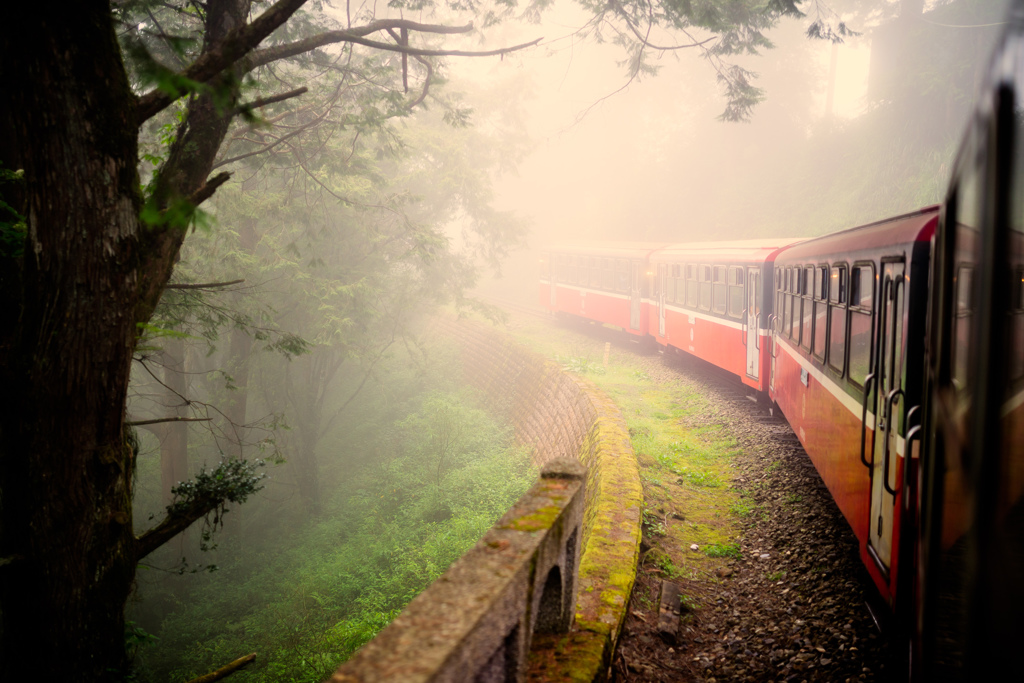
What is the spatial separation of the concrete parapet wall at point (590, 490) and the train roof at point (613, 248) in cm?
434

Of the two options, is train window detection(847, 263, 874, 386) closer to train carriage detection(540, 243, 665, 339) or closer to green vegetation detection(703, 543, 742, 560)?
green vegetation detection(703, 543, 742, 560)

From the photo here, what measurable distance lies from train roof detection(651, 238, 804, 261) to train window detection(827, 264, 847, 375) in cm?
375

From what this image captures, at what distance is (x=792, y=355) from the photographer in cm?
768

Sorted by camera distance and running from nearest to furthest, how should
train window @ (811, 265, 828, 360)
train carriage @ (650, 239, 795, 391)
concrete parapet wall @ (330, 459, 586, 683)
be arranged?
concrete parapet wall @ (330, 459, 586, 683) < train window @ (811, 265, 828, 360) < train carriage @ (650, 239, 795, 391)

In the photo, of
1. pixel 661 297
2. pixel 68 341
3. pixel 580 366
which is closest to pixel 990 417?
pixel 68 341

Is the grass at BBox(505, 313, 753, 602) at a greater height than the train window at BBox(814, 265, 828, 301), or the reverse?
the train window at BBox(814, 265, 828, 301)

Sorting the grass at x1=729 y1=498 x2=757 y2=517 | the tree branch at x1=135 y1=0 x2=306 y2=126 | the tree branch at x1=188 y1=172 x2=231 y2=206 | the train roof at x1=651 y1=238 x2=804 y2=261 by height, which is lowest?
the grass at x1=729 y1=498 x2=757 y2=517

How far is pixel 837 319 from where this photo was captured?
5.43 m

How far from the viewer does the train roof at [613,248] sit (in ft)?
55.8

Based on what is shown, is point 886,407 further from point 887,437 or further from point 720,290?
point 720,290

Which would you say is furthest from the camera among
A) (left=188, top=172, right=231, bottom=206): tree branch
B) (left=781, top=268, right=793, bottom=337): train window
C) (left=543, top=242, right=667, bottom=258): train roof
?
(left=543, top=242, right=667, bottom=258): train roof

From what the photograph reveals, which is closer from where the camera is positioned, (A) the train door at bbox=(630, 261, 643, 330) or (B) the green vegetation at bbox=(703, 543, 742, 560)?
(B) the green vegetation at bbox=(703, 543, 742, 560)

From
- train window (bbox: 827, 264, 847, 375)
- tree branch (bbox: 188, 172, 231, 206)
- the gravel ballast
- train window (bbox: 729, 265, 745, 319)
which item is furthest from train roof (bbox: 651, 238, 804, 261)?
tree branch (bbox: 188, 172, 231, 206)

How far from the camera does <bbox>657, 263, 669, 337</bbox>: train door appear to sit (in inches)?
598
